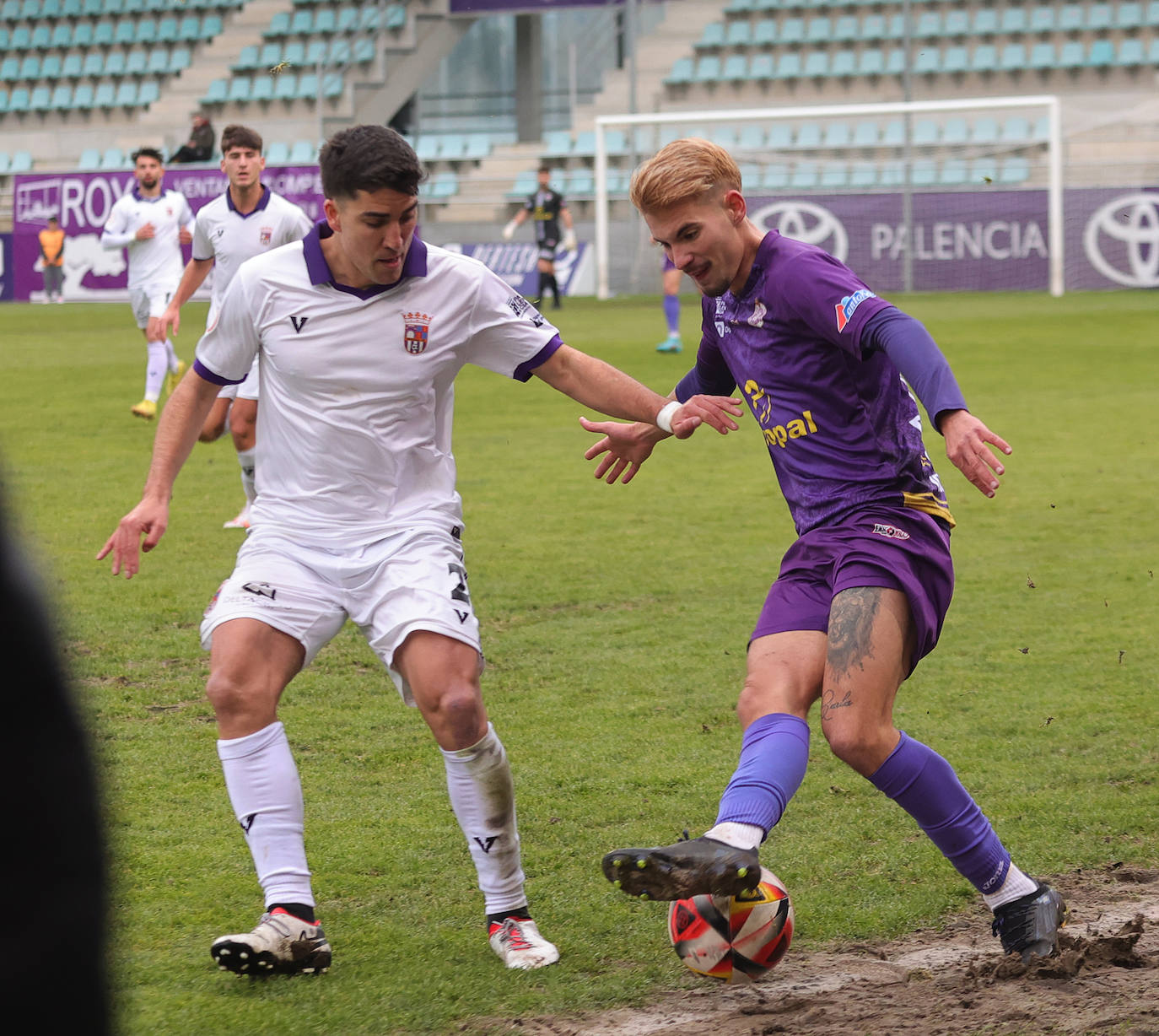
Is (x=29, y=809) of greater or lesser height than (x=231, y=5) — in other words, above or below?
below

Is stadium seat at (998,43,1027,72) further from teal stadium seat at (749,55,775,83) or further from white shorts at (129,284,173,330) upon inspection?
white shorts at (129,284,173,330)

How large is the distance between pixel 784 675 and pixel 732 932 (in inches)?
21.4

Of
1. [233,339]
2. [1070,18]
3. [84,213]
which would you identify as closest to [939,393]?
[233,339]

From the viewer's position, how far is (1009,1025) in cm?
299

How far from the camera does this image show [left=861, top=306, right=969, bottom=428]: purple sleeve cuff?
307 centimetres

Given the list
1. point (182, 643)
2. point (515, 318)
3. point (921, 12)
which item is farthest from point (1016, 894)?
point (921, 12)

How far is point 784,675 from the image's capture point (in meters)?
3.28

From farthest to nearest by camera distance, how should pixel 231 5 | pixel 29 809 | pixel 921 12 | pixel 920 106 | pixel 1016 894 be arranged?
pixel 231 5 → pixel 921 12 → pixel 920 106 → pixel 1016 894 → pixel 29 809

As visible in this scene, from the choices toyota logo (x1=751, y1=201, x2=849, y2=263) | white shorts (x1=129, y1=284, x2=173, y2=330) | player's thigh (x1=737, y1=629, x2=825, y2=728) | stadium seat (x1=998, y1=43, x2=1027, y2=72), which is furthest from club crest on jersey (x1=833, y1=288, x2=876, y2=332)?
stadium seat (x1=998, y1=43, x2=1027, y2=72)

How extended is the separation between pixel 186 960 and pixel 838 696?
1569mm

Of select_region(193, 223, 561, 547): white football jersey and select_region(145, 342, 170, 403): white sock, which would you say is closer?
select_region(193, 223, 561, 547): white football jersey

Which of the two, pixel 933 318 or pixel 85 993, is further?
pixel 933 318

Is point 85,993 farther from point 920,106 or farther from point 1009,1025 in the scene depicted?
point 920,106

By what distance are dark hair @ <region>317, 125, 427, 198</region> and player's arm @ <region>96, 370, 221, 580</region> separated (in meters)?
0.62
